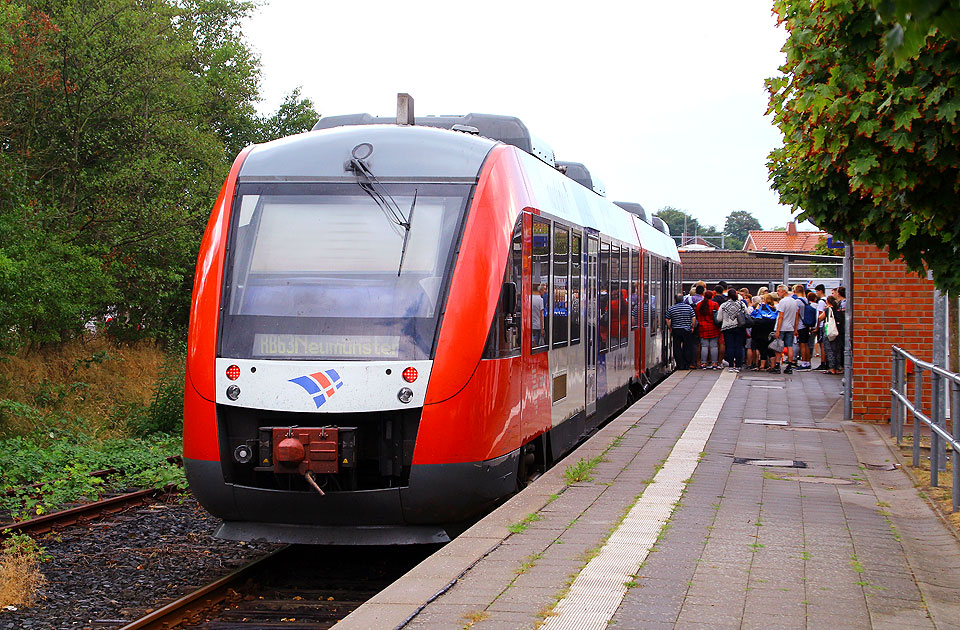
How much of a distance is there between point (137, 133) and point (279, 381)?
16423 millimetres

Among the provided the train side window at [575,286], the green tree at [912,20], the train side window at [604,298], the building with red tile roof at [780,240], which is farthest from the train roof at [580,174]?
the building with red tile roof at [780,240]

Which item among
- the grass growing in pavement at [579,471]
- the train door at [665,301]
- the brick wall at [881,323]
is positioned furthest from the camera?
the train door at [665,301]

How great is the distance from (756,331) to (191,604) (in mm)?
18585

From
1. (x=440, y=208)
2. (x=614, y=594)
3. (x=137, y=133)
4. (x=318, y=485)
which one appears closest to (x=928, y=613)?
(x=614, y=594)

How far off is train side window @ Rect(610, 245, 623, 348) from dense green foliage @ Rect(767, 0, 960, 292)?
16.9ft

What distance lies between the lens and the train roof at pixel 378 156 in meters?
8.14

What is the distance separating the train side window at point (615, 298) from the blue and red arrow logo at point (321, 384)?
24.0ft

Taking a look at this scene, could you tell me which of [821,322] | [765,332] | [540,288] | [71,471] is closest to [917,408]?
[540,288]

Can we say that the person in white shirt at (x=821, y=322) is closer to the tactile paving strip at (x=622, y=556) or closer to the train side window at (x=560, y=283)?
the tactile paving strip at (x=622, y=556)

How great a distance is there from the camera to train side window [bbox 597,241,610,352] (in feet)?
43.2

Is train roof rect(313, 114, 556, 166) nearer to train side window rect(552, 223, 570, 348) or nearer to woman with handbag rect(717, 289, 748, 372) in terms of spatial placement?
train side window rect(552, 223, 570, 348)

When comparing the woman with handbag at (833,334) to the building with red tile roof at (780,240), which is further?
the building with red tile roof at (780,240)

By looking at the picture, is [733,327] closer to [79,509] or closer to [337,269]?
[79,509]

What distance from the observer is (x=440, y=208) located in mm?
7953
